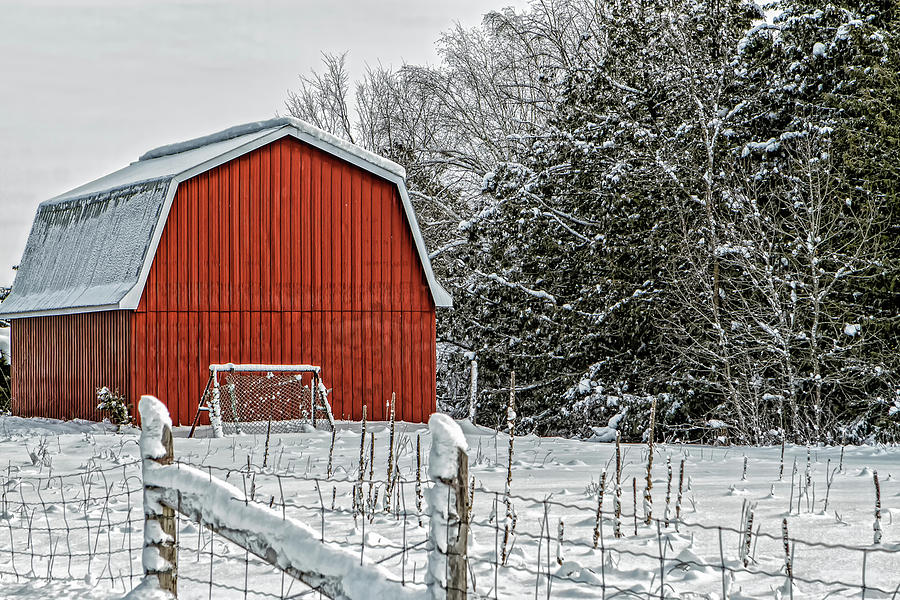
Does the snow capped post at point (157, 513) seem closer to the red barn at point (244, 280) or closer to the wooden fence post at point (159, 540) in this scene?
the wooden fence post at point (159, 540)

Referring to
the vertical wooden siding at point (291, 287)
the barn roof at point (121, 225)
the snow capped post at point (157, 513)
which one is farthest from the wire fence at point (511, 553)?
the barn roof at point (121, 225)

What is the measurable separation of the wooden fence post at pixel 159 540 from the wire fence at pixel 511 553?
0.23m

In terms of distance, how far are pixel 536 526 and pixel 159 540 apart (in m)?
3.24

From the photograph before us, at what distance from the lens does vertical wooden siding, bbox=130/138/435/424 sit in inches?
618

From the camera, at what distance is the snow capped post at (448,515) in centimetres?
356

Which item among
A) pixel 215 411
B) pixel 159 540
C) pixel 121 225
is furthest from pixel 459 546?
pixel 121 225

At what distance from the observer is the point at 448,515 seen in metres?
3.60

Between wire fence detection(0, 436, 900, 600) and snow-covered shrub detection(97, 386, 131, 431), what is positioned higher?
wire fence detection(0, 436, 900, 600)

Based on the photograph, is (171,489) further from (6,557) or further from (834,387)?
(834,387)

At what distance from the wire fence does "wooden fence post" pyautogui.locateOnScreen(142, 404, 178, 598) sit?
0.76 ft

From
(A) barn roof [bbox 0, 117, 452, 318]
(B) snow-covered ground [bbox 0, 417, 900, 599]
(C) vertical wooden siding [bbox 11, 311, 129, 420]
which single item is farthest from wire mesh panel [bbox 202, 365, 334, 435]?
(B) snow-covered ground [bbox 0, 417, 900, 599]

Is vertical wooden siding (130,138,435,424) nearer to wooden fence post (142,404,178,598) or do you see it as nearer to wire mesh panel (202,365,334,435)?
wire mesh panel (202,365,334,435)

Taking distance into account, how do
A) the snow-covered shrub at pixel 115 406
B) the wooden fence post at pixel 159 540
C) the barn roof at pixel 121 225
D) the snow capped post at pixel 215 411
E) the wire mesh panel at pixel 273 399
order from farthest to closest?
1. the barn roof at pixel 121 225
2. the wire mesh panel at pixel 273 399
3. the snow-covered shrub at pixel 115 406
4. the snow capped post at pixel 215 411
5. the wooden fence post at pixel 159 540

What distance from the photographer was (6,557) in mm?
6621
